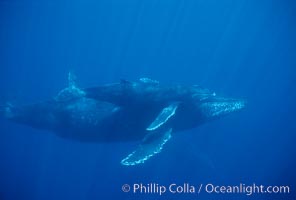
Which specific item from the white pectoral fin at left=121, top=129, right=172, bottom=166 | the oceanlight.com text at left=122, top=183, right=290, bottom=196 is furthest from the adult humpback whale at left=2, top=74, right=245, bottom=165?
the oceanlight.com text at left=122, top=183, right=290, bottom=196

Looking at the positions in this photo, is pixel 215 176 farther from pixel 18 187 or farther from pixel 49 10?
pixel 49 10

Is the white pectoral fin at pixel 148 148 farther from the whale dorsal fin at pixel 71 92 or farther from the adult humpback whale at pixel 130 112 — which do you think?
the whale dorsal fin at pixel 71 92

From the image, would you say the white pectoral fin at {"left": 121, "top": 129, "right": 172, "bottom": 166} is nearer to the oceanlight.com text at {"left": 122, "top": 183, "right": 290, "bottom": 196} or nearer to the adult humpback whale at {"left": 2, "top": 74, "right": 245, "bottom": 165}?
the adult humpback whale at {"left": 2, "top": 74, "right": 245, "bottom": 165}

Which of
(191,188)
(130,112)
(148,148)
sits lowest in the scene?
(148,148)

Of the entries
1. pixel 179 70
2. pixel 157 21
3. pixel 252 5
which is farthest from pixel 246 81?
pixel 252 5

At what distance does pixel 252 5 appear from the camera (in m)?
51.2

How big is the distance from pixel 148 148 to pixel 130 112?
1974 mm

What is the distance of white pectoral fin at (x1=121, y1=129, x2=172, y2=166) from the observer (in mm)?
9742

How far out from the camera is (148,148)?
1021 cm

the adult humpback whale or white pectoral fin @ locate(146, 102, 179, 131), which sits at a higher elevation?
the adult humpback whale

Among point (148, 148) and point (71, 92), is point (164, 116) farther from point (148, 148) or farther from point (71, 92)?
point (71, 92)

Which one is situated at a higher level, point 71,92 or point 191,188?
point 71,92

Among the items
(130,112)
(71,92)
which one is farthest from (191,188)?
(71,92)

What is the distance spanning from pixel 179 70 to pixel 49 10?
2141 centimetres
